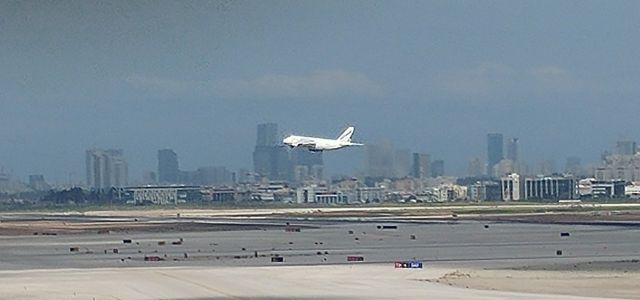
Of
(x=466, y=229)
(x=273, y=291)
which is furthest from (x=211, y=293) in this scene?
(x=466, y=229)

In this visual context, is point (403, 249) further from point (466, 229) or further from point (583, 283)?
point (466, 229)

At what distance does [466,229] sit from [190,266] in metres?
55.0

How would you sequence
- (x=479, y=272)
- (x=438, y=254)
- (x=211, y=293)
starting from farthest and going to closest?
(x=438, y=254) < (x=479, y=272) < (x=211, y=293)

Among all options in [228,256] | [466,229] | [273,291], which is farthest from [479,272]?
[466,229]

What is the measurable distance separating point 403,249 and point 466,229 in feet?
124

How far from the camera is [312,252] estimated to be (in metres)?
82.6

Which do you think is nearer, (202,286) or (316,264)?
(202,286)

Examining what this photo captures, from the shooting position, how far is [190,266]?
2751 inches

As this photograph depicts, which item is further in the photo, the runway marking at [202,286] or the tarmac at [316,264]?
the tarmac at [316,264]

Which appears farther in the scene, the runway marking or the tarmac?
the tarmac

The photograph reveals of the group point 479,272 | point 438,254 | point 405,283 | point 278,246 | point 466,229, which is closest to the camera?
point 405,283

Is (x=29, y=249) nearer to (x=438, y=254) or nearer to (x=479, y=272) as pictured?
(x=438, y=254)

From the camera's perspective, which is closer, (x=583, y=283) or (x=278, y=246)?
(x=583, y=283)

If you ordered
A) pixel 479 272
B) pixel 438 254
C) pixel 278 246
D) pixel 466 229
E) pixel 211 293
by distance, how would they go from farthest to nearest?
pixel 466 229 → pixel 278 246 → pixel 438 254 → pixel 479 272 → pixel 211 293
